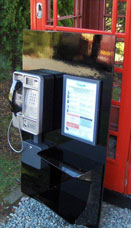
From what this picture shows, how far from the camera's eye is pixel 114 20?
8.17 ft

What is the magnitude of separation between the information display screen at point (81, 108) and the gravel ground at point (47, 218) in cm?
83

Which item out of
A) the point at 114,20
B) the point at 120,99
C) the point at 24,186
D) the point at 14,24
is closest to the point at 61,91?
the point at 120,99

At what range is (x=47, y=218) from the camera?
2943 mm

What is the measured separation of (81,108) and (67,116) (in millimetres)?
168

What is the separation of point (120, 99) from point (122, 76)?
0.63 ft

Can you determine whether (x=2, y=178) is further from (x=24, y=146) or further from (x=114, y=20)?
(x=114, y=20)

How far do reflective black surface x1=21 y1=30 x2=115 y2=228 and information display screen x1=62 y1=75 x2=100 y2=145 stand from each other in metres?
0.06

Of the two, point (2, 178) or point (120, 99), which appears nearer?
point (120, 99)

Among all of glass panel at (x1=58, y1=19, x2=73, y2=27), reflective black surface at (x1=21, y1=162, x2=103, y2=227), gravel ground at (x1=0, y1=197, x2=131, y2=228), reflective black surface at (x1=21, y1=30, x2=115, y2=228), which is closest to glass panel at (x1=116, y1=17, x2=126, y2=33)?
glass panel at (x1=58, y1=19, x2=73, y2=27)

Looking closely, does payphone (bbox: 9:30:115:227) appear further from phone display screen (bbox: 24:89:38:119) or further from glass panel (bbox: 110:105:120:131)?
glass panel (bbox: 110:105:120:131)

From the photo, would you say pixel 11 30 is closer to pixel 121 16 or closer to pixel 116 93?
pixel 121 16

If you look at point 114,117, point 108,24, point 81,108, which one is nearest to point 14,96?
point 81,108

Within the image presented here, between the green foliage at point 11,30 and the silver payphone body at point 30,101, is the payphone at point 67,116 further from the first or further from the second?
the green foliage at point 11,30

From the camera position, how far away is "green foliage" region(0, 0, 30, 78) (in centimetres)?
433
